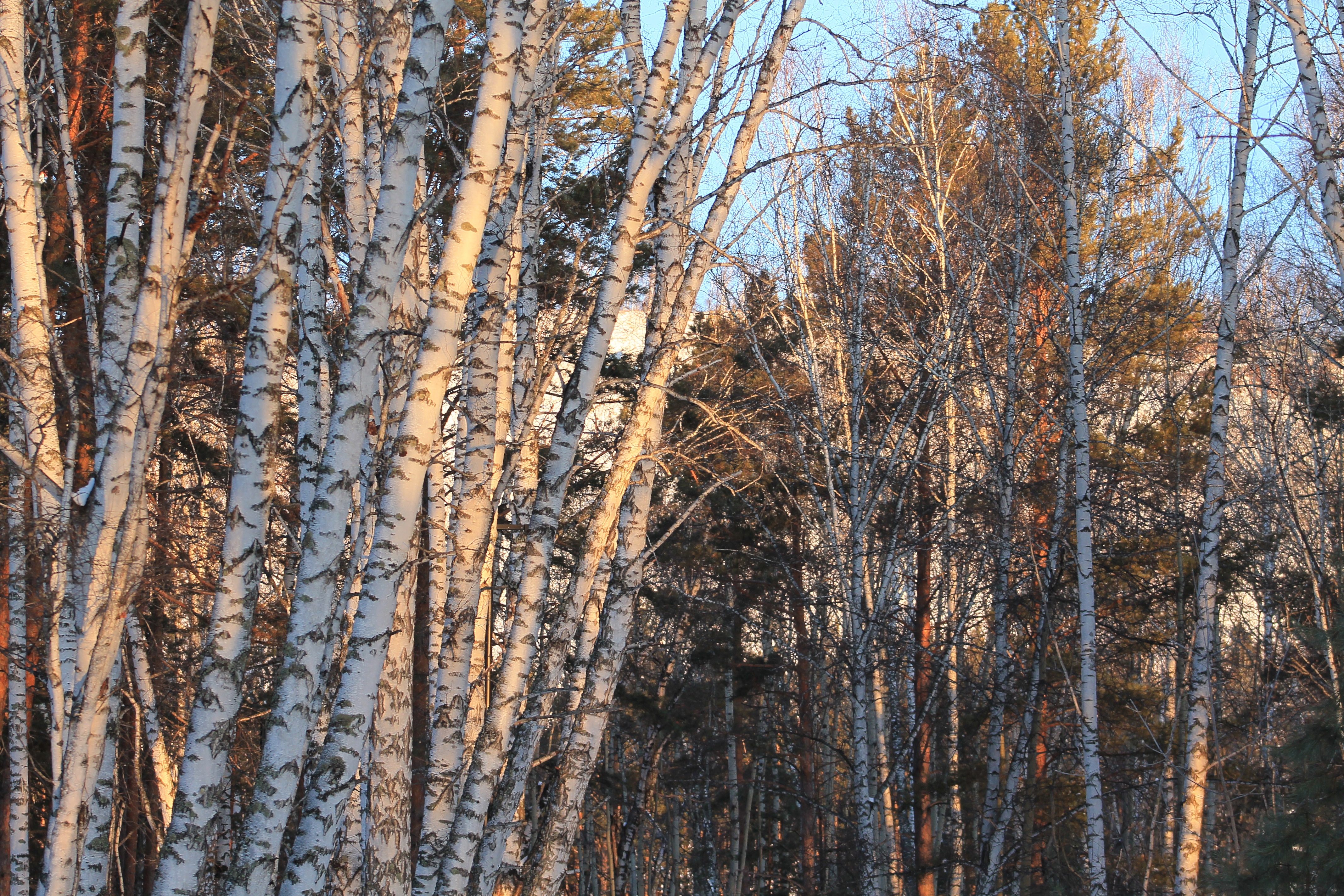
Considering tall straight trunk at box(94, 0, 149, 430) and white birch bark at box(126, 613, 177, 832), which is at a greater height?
tall straight trunk at box(94, 0, 149, 430)

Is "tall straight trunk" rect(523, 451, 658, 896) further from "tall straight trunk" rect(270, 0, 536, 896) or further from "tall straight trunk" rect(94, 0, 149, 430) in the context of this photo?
"tall straight trunk" rect(94, 0, 149, 430)

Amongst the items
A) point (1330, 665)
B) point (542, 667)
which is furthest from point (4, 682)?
point (1330, 665)

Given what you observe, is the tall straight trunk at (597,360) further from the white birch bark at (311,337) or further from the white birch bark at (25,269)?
the white birch bark at (25,269)

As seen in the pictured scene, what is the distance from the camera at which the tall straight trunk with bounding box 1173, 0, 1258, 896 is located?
7086 mm

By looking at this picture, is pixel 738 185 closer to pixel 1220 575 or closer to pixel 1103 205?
pixel 1103 205

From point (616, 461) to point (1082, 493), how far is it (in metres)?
5.03

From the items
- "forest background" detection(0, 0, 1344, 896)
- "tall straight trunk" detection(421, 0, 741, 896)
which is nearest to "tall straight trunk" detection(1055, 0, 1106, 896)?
"forest background" detection(0, 0, 1344, 896)

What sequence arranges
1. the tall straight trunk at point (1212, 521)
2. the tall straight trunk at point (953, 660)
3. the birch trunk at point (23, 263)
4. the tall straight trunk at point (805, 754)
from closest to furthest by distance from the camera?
1. the birch trunk at point (23, 263)
2. the tall straight trunk at point (1212, 521)
3. the tall straight trunk at point (953, 660)
4. the tall straight trunk at point (805, 754)

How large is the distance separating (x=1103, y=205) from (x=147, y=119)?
9169 mm

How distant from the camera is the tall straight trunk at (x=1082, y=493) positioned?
7.38 meters

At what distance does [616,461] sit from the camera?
4.45m

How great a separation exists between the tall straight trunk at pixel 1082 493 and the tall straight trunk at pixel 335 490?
6229mm

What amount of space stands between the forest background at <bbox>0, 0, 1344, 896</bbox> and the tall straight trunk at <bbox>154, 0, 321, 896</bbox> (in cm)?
2

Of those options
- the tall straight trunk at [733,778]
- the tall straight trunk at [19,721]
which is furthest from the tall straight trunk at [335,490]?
the tall straight trunk at [733,778]
